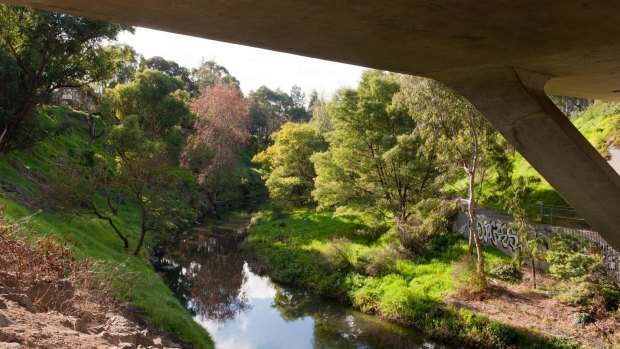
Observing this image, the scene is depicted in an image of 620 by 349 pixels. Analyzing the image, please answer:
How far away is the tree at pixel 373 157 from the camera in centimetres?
2283

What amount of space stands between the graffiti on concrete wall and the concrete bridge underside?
14212 mm

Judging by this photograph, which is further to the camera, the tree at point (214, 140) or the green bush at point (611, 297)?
the tree at point (214, 140)

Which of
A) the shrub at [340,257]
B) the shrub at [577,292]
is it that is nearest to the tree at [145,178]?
the shrub at [340,257]

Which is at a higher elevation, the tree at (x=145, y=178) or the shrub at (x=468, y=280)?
the tree at (x=145, y=178)

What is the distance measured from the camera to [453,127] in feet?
57.2

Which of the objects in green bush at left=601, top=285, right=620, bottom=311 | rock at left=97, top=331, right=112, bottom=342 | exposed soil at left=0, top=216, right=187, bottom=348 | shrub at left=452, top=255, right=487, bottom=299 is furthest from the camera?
shrub at left=452, top=255, right=487, bottom=299

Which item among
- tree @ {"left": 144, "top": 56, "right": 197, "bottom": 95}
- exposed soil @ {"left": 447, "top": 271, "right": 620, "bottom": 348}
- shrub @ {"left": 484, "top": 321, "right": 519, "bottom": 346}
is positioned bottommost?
shrub @ {"left": 484, "top": 321, "right": 519, "bottom": 346}

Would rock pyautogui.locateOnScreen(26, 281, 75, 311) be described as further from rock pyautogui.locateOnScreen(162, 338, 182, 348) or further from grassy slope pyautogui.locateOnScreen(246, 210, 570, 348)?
grassy slope pyautogui.locateOnScreen(246, 210, 570, 348)

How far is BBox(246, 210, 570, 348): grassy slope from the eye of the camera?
585 inches

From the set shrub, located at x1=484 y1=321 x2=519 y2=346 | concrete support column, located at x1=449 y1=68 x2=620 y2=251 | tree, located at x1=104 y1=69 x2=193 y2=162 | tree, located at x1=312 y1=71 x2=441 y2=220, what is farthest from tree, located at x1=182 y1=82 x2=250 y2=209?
concrete support column, located at x1=449 y1=68 x2=620 y2=251

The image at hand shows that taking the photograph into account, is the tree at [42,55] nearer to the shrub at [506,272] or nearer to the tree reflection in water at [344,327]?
the tree reflection in water at [344,327]

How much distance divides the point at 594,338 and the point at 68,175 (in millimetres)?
19885

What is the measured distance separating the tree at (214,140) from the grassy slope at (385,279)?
38.5 ft

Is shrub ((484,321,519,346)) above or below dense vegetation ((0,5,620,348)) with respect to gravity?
below
